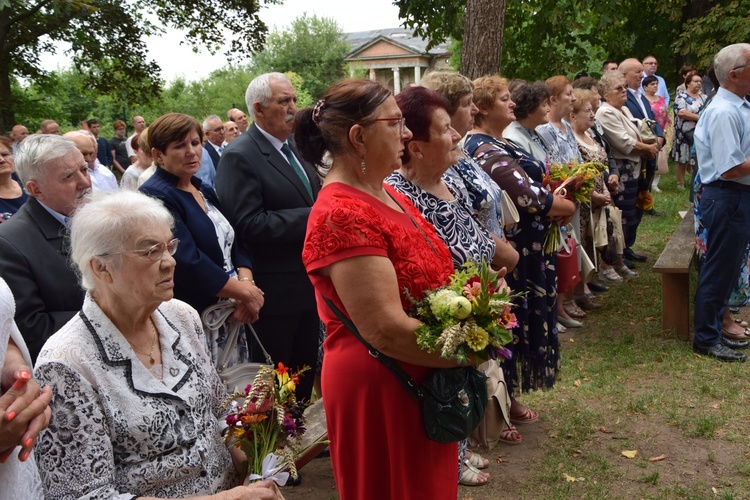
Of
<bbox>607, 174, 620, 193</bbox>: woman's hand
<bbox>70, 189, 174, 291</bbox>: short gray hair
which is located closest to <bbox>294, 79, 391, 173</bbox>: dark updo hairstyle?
<bbox>70, 189, 174, 291</bbox>: short gray hair

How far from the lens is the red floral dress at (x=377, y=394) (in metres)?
2.57

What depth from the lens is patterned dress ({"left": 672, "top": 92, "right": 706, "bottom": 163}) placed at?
13109 mm

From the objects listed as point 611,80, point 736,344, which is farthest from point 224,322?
point 611,80

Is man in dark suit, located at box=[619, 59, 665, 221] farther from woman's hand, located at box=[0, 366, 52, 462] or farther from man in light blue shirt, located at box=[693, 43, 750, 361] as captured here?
woman's hand, located at box=[0, 366, 52, 462]

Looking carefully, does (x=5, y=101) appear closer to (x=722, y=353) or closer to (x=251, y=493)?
(x=722, y=353)

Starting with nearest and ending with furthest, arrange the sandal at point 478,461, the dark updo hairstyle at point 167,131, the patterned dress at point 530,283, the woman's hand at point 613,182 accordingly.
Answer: the dark updo hairstyle at point 167,131 < the sandal at point 478,461 < the patterned dress at point 530,283 < the woman's hand at point 613,182

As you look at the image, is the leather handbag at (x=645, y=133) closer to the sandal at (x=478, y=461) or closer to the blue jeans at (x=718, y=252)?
the blue jeans at (x=718, y=252)

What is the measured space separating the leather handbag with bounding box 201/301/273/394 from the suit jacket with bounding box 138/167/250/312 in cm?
9

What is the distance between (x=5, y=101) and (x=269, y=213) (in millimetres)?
15486

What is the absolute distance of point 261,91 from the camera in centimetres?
459

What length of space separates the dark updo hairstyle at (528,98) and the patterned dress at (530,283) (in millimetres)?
851

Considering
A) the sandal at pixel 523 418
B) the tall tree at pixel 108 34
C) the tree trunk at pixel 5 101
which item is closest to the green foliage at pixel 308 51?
the tall tree at pixel 108 34

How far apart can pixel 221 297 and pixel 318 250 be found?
5.68 ft

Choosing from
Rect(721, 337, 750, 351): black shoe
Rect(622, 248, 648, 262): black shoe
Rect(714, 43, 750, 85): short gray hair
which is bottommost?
Rect(721, 337, 750, 351): black shoe
